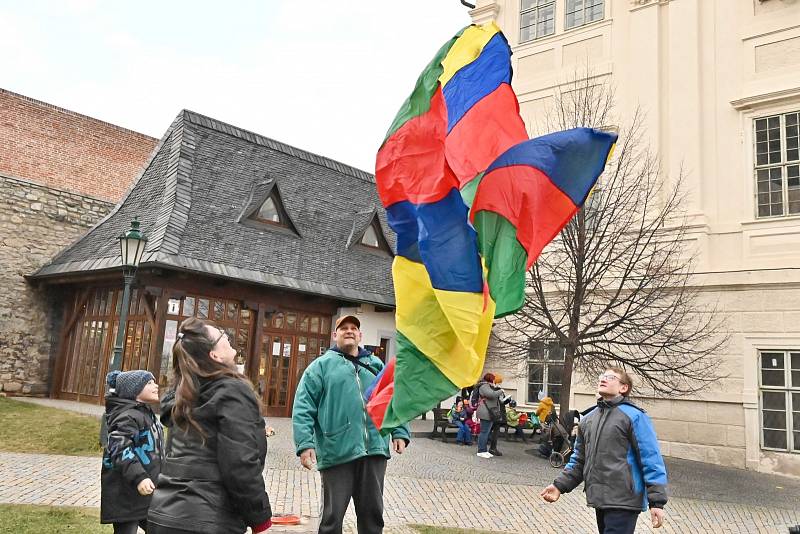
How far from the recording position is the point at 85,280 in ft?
57.9

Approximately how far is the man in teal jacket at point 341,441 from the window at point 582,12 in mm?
15659

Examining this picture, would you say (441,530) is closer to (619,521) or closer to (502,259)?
(619,521)

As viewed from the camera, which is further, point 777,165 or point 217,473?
point 777,165

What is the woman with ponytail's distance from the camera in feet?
10.4

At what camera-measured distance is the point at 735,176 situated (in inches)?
596

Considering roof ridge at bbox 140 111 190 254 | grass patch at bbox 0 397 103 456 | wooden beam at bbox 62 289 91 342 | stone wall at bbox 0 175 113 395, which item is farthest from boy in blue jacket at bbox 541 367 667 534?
stone wall at bbox 0 175 113 395

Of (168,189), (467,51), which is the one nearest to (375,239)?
(168,189)

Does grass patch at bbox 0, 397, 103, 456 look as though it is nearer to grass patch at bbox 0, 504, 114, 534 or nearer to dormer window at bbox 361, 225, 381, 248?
grass patch at bbox 0, 504, 114, 534

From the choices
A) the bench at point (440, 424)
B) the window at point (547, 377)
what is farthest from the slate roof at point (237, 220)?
the window at point (547, 377)

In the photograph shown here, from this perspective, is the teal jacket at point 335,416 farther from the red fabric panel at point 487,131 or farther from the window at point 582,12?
the window at point 582,12

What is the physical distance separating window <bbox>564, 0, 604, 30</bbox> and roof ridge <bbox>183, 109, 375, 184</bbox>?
28.6 feet

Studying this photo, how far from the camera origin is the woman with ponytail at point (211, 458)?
3.16m

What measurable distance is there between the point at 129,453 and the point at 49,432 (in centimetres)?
883

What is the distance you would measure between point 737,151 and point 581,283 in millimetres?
5345
